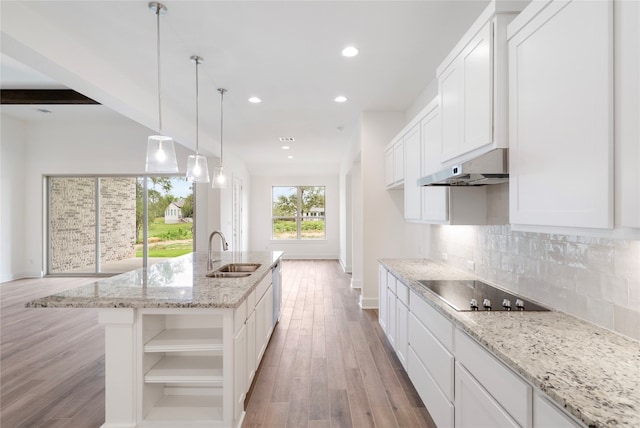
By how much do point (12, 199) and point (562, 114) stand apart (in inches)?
358

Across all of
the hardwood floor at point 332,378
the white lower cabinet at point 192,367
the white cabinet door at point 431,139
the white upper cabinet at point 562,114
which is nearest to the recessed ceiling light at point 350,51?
the white cabinet door at point 431,139

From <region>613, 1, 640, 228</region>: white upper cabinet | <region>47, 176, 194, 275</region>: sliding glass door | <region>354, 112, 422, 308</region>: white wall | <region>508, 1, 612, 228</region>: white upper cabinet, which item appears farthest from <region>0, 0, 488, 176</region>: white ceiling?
<region>47, 176, 194, 275</region>: sliding glass door

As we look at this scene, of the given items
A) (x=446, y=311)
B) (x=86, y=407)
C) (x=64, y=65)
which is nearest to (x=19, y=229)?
(x=64, y=65)

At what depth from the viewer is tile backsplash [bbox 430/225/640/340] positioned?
1326 mm

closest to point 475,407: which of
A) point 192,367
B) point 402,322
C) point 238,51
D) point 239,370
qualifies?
point 402,322

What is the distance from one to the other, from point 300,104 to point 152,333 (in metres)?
3.37

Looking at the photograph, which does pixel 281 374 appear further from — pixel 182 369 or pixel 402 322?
pixel 402 322

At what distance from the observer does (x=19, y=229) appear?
667cm

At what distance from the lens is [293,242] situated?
9852 millimetres

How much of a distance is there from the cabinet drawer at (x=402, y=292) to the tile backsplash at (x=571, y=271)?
62 centimetres

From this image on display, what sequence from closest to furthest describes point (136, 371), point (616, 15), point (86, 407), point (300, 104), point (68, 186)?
point (616, 15), point (136, 371), point (86, 407), point (300, 104), point (68, 186)

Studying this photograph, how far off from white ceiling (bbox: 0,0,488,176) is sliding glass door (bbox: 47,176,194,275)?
9.08 feet

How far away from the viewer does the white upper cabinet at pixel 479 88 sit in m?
1.58

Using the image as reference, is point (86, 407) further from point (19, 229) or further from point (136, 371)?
point (19, 229)
